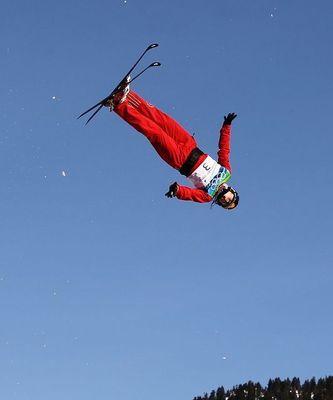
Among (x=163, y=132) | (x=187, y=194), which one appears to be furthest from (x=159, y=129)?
(x=187, y=194)

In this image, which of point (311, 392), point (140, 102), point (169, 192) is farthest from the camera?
point (311, 392)

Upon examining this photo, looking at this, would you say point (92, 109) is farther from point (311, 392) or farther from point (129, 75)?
point (311, 392)

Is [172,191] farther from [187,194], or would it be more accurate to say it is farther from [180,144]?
[180,144]

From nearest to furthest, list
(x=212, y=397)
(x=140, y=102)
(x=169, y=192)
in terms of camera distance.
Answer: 1. (x=169, y=192)
2. (x=140, y=102)
3. (x=212, y=397)

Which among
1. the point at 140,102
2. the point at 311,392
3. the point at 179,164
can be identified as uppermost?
the point at 311,392

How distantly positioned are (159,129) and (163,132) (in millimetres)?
109

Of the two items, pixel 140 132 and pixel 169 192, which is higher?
pixel 140 132

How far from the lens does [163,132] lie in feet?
49.0

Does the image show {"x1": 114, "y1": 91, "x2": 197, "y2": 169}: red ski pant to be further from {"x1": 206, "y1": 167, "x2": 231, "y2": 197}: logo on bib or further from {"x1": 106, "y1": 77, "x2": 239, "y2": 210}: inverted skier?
{"x1": 206, "y1": 167, "x2": 231, "y2": 197}: logo on bib

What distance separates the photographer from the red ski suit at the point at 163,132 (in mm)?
14570

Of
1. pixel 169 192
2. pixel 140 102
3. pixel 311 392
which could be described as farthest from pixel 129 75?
pixel 311 392

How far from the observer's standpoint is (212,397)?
107 meters

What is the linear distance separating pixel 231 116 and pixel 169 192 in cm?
257

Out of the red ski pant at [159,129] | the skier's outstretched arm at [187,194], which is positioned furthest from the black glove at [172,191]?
the red ski pant at [159,129]
